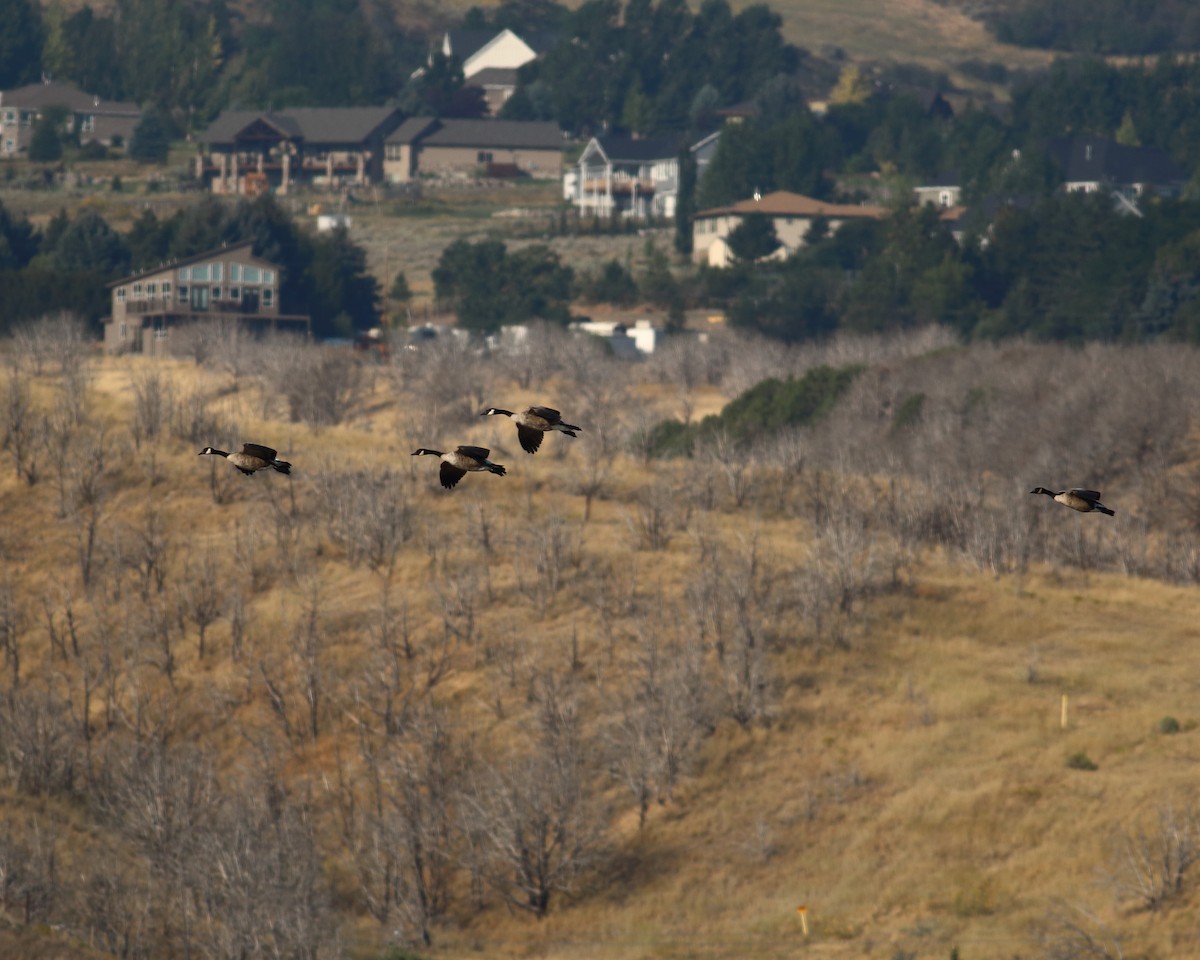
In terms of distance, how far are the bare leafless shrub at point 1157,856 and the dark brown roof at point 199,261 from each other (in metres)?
101

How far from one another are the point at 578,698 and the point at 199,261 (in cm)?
8852

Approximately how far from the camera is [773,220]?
182 metres

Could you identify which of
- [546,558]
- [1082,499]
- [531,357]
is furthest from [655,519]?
[1082,499]

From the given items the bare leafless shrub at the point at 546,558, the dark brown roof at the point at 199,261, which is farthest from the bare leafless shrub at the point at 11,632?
the dark brown roof at the point at 199,261

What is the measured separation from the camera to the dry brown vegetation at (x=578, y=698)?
194 feet

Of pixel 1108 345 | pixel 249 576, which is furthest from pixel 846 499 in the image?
pixel 1108 345

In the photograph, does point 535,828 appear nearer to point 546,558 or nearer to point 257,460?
point 546,558

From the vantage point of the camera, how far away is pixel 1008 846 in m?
61.1

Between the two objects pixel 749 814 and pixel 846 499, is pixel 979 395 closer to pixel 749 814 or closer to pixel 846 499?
pixel 846 499

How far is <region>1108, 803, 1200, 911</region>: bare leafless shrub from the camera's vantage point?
2245 inches

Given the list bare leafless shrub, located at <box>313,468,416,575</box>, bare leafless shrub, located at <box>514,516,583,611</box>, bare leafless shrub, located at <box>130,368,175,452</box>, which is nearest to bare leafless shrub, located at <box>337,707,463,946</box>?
bare leafless shrub, located at <box>514,516,583,611</box>

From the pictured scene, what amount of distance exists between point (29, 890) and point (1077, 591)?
38246 millimetres

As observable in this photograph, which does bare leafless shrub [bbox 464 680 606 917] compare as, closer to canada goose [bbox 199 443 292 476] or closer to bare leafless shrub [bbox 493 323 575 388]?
canada goose [bbox 199 443 292 476]

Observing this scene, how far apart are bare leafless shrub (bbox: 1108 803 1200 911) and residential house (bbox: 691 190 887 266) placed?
120865 mm
